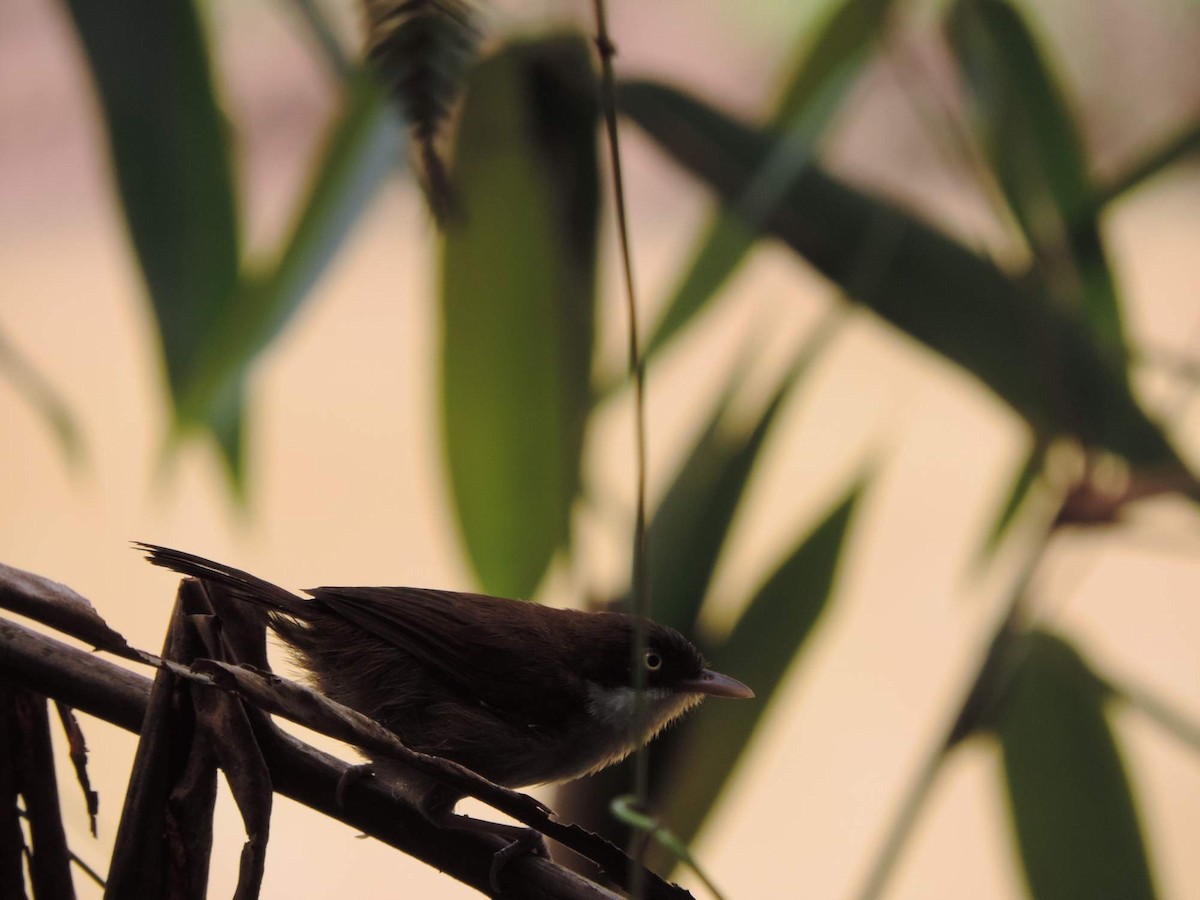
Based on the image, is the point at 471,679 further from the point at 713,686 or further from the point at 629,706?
the point at 713,686

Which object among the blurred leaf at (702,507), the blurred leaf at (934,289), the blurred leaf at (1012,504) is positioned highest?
the blurred leaf at (934,289)

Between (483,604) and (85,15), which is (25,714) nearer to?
(483,604)

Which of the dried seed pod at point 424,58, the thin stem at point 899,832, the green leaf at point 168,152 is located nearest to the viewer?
the dried seed pod at point 424,58

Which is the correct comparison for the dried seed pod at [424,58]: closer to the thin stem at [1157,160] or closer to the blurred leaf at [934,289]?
the blurred leaf at [934,289]

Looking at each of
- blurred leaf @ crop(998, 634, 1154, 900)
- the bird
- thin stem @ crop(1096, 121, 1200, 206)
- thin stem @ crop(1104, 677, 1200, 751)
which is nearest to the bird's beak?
the bird

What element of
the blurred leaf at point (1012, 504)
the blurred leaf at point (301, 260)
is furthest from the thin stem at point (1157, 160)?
the blurred leaf at point (301, 260)

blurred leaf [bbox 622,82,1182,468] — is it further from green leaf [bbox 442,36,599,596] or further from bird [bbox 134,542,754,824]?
bird [bbox 134,542,754,824]

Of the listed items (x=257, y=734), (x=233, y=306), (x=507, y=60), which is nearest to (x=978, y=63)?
(x=507, y=60)
